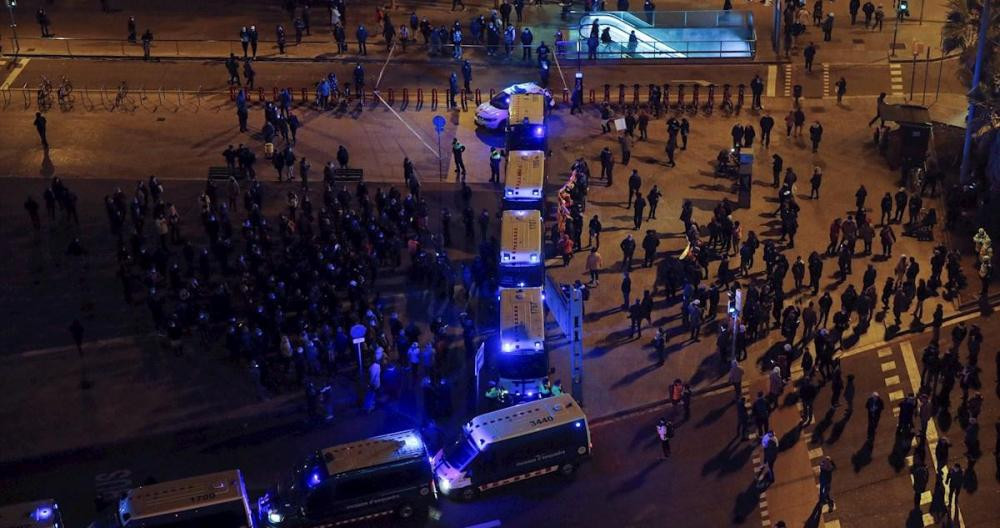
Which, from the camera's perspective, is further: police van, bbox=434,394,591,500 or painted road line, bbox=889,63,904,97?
painted road line, bbox=889,63,904,97

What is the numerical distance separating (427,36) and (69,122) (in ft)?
63.1

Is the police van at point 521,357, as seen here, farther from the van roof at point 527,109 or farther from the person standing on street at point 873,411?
the van roof at point 527,109

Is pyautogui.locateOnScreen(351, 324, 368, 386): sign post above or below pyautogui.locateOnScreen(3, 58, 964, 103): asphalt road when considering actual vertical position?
below

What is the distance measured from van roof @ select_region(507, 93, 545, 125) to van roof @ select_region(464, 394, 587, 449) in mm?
20000

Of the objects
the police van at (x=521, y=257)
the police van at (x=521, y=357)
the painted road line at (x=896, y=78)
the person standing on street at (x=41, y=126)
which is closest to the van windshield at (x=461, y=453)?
the police van at (x=521, y=357)

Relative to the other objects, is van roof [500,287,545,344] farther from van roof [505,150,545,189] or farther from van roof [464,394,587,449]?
van roof [505,150,545,189]

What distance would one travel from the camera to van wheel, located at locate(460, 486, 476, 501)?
135ft

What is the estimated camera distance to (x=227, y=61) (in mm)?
68625

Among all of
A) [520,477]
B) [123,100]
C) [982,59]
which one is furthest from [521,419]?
[123,100]

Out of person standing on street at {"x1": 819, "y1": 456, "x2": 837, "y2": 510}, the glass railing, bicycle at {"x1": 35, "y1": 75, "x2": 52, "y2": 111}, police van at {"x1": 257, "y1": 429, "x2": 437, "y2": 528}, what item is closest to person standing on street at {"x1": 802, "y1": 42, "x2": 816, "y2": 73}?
the glass railing

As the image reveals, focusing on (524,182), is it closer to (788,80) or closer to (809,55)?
(788,80)

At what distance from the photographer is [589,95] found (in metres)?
68.5

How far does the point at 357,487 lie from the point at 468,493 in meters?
3.69

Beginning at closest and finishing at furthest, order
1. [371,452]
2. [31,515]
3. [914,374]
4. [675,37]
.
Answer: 1. [31,515]
2. [371,452]
3. [914,374]
4. [675,37]
